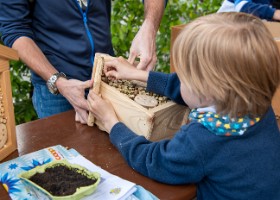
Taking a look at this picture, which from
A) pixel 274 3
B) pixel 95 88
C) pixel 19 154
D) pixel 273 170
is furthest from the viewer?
pixel 274 3

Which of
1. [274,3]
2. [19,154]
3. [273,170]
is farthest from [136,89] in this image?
Result: [274,3]

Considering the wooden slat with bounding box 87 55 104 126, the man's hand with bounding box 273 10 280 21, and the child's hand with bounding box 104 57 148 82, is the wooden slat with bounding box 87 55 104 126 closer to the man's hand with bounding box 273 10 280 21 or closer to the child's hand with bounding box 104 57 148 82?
the child's hand with bounding box 104 57 148 82

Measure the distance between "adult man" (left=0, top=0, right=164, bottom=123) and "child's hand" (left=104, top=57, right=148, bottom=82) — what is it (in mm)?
130

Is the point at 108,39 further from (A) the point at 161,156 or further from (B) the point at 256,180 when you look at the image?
(B) the point at 256,180

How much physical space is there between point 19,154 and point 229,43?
83 cm

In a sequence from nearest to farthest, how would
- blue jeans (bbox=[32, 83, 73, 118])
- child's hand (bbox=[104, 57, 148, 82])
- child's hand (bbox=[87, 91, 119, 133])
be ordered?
1. child's hand (bbox=[87, 91, 119, 133])
2. child's hand (bbox=[104, 57, 148, 82])
3. blue jeans (bbox=[32, 83, 73, 118])

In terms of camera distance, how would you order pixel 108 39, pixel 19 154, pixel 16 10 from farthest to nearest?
1. pixel 108 39
2. pixel 16 10
3. pixel 19 154

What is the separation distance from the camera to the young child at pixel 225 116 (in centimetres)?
109

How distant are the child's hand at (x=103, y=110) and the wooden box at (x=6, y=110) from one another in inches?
12.0

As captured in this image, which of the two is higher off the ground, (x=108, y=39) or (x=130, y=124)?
(x=108, y=39)

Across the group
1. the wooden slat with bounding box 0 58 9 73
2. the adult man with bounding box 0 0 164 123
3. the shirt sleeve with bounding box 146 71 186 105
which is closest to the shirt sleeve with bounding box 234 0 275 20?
the adult man with bounding box 0 0 164 123

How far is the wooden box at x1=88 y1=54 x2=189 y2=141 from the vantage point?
1.35 meters

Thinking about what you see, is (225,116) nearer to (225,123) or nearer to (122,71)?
(225,123)

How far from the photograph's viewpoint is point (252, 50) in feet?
3.53
